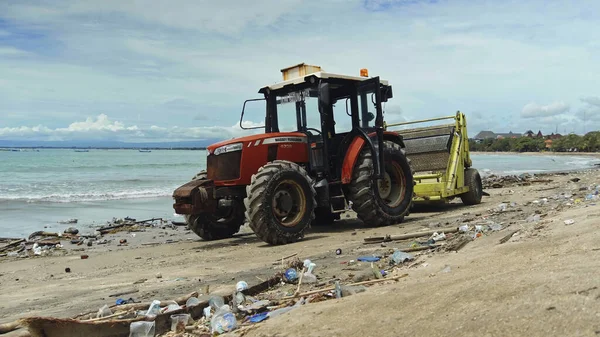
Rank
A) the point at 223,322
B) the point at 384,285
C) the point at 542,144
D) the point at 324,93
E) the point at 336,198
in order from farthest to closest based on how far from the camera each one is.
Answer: the point at 542,144, the point at 336,198, the point at 324,93, the point at 384,285, the point at 223,322

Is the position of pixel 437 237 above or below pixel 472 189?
below

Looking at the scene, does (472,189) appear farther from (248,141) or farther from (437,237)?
(248,141)

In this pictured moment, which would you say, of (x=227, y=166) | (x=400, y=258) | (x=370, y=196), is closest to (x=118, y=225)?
(x=227, y=166)

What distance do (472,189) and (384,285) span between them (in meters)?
8.15

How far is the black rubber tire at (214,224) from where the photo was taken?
842cm

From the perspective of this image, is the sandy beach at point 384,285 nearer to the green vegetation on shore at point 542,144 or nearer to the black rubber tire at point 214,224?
the black rubber tire at point 214,224

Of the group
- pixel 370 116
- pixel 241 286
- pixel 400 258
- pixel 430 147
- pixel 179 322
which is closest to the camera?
pixel 179 322

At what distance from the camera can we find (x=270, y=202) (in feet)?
23.4

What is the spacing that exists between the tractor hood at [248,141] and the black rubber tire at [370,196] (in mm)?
1184

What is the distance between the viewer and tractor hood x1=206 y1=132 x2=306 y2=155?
25.0 feet

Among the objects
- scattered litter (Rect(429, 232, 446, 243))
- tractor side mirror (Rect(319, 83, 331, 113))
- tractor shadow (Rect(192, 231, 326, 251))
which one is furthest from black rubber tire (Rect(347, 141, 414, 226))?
scattered litter (Rect(429, 232, 446, 243))

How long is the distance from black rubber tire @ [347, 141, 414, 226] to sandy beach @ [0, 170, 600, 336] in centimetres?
25

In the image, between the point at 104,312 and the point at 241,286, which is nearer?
the point at 104,312

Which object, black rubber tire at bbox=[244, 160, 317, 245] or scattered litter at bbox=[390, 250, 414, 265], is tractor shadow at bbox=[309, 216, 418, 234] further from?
scattered litter at bbox=[390, 250, 414, 265]
